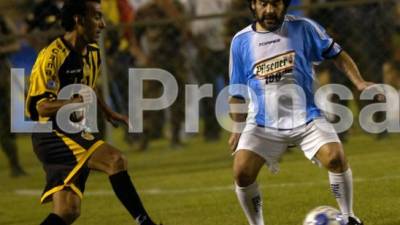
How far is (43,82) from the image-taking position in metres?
7.35

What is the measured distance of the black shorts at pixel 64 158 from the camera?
7410mm

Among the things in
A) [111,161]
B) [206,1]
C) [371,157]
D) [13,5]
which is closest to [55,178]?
[111,161]

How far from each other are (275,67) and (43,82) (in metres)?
1.63

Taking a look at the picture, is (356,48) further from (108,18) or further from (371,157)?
(108,18)

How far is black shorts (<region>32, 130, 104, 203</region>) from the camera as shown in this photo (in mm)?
7410

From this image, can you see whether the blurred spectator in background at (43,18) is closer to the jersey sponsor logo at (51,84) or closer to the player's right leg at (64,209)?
the jersey sponsor logo at (51,84)

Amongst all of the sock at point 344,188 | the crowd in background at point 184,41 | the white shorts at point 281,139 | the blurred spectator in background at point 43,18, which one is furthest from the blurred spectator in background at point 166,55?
the sock at point 344,188

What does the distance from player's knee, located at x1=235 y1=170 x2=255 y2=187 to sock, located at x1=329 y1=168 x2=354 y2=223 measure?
22.2 inches

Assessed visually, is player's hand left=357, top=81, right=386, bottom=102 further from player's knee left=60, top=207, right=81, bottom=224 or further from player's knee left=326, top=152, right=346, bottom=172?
player's knee left=60, top=207, right=81, bottom=224

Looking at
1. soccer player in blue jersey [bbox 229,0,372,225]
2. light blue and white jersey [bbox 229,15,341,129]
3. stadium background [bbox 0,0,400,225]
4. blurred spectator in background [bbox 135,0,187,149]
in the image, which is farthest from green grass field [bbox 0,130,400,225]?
light blue and white jersey [bbox 229,15,341,129]

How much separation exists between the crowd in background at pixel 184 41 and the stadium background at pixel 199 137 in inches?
0.5

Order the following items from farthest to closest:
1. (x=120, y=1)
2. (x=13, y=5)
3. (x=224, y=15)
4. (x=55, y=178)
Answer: (x=13, y=5) → (x=120, y=1) → (x=224, y=15) → (x=55, y=178)

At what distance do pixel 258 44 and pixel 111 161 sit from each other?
1331mm

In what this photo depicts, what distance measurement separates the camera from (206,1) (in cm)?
1511
